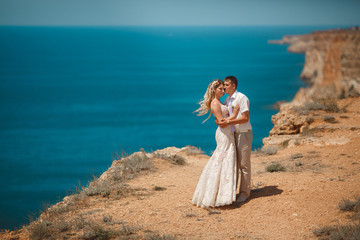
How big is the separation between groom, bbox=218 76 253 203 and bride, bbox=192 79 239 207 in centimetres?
10

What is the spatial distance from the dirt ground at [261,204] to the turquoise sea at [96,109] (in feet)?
38.1

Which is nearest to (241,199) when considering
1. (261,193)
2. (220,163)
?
(261,193)

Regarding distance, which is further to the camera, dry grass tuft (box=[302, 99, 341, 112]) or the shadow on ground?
dry grass tuft (box=[302, 99, 341, 112])

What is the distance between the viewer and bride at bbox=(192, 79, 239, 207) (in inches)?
267

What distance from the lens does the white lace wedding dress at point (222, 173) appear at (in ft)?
22.5

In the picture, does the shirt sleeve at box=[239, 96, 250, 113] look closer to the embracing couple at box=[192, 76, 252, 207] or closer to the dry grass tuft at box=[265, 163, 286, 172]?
the embracing couple at box=[192, 76, 252, 207]

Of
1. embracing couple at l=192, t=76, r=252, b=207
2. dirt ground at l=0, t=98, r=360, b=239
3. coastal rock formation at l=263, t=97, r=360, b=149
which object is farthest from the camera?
coastal rock formation at l=263, t=97, r=360, b=149

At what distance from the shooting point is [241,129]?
6.82 m

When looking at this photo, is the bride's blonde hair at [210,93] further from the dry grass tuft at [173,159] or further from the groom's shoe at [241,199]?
the dry grass tuft at [173,159]

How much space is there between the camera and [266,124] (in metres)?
71.7

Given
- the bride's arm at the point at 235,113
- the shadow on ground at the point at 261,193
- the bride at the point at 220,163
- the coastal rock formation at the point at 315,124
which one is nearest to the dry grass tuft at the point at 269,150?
the coastal rock formation at the point at 315,124

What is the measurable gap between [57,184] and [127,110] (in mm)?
43487

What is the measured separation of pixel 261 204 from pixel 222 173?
100 cm

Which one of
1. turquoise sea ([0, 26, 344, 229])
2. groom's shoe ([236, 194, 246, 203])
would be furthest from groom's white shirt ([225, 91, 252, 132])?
turquoise sea ([0, 26, 344, 229])
